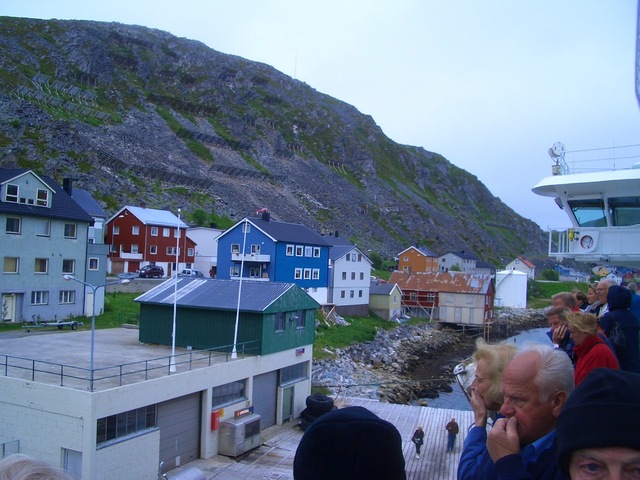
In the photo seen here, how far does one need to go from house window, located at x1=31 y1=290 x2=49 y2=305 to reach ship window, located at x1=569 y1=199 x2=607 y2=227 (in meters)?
29.3

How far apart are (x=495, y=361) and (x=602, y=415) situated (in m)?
1.55

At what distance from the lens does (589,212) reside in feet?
40.8

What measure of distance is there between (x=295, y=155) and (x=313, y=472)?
133 meters

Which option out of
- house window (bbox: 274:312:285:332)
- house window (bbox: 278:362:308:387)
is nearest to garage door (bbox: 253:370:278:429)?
house window (bbox: 278:362:308:387)

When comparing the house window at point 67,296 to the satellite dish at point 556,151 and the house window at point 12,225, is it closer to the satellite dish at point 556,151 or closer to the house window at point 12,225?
the house window at point 12,225

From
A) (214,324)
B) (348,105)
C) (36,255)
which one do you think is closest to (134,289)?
(36,255)

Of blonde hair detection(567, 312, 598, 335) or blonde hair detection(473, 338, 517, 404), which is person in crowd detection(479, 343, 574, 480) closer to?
blonde hair detection(473, 338, 517, 404)

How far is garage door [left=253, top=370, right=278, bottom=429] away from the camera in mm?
20795

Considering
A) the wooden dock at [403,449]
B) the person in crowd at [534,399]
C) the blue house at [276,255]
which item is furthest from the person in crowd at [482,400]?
the blue house at [276,255]

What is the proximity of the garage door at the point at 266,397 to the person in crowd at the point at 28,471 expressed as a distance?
19.3 meters

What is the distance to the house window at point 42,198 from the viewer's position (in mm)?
31145

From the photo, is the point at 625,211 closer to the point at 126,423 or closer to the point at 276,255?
the point at 126,423

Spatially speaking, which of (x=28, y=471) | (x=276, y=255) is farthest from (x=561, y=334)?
(x=276, y=255)

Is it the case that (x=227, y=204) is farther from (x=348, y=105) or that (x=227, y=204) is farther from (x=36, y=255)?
(x=348, y=105)
